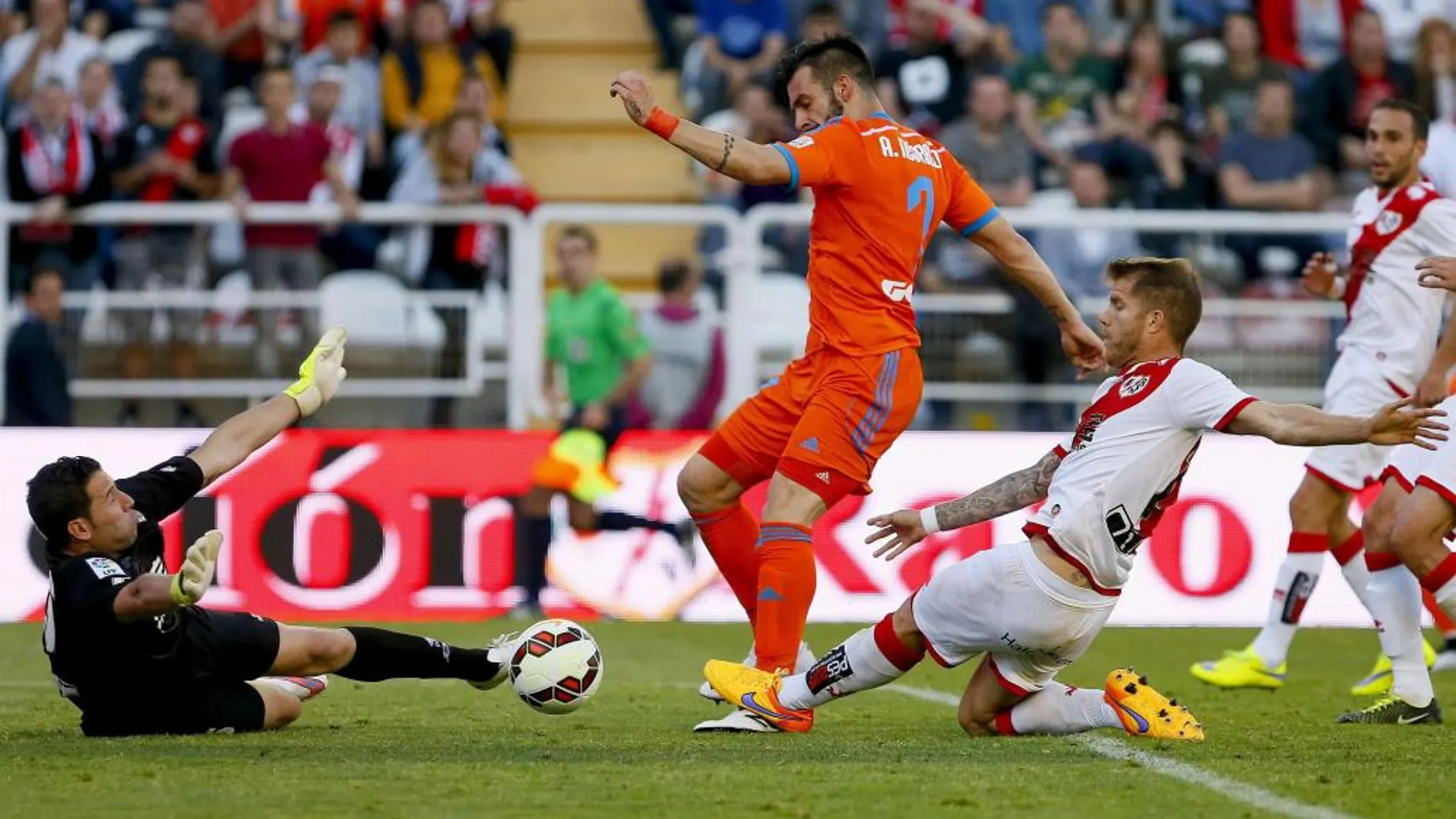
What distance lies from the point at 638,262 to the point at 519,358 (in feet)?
5.82

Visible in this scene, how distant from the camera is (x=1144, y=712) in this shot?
24.9 ft

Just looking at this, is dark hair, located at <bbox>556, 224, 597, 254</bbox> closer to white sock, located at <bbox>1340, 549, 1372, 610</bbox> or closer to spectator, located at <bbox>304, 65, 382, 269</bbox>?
spectator, located at <bbox>304, 65, 382, 269</bbox>

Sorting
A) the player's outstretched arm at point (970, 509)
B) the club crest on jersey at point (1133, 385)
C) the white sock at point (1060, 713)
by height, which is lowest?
the white sock at point (1060, 713)

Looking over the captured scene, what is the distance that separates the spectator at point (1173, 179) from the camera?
16.1m

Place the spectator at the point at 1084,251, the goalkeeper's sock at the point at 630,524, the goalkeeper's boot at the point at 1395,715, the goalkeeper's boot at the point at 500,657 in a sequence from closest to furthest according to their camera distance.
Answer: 1. the goalkeeper's boot at the point at 500,657
2. the goalkeeper's boot at the point at 1395,715
3. the goalkeeper's sock at the point at 630,524
4. the spectator at the point at 1084,251

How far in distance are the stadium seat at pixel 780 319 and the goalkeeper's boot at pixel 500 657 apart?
21.2ft

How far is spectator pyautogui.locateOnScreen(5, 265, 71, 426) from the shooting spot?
560 inches

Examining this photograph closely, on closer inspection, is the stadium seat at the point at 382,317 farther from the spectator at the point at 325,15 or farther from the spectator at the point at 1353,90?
the spectator at the point at 1353,90

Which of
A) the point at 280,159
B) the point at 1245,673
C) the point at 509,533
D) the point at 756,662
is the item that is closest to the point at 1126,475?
the point at 756,662

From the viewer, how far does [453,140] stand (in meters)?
15.2

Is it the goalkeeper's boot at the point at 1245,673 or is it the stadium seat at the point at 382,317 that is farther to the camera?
the stadium seat at the point at 382,317

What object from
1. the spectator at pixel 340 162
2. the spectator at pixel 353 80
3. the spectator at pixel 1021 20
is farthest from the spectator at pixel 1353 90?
the spectator at pixel 340 162

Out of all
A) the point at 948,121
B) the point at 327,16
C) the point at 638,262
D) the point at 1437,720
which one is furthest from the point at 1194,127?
the point at 1437,720

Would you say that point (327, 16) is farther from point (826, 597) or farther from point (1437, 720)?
point (1437, 720)
